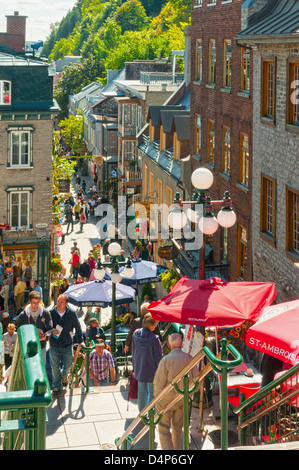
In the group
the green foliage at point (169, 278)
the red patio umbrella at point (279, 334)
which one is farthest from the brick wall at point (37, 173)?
the red patio umbrella at point (279, 334)

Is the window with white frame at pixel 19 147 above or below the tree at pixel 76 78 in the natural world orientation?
below

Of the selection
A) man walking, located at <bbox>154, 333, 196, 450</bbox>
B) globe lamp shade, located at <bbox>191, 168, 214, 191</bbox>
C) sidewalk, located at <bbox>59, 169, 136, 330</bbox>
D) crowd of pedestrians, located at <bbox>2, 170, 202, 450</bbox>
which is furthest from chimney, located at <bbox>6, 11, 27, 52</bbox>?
man walking, located at <bbox>154, 333, 196, 450</bbox>

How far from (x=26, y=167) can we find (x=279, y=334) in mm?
24227

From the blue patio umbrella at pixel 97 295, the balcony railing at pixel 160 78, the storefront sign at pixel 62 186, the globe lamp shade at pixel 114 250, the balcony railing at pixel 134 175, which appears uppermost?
the balcony railing at pixel 160 78

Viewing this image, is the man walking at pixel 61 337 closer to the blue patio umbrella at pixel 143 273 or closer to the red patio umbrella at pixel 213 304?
the red patio umbrella at pixel 213 304

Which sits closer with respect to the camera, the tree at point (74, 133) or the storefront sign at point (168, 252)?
the storefront sign at point (168, 252)

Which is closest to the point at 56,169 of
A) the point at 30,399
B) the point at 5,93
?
the point at 5,93

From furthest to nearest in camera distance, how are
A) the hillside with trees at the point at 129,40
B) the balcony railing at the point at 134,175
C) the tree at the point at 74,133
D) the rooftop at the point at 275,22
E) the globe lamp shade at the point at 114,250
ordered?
1. the hillside with trees at the point at 129,40
2. the tree at the point at 74,133
3. the balcony railing at the point at 134,175
4. the globe lamp shade at the point at 114,250
5. the rooftop at the point at 275,22

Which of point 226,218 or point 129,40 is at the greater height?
point 129,40

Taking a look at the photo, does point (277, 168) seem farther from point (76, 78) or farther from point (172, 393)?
point (76, 78)

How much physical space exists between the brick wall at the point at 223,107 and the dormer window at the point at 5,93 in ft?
29.6

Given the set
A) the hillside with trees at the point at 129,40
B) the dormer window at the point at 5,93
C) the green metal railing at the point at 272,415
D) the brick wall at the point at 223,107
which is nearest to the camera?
the green metal railing at the point at 272,415

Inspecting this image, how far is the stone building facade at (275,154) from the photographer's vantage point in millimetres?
16047

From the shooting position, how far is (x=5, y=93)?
31.2m
